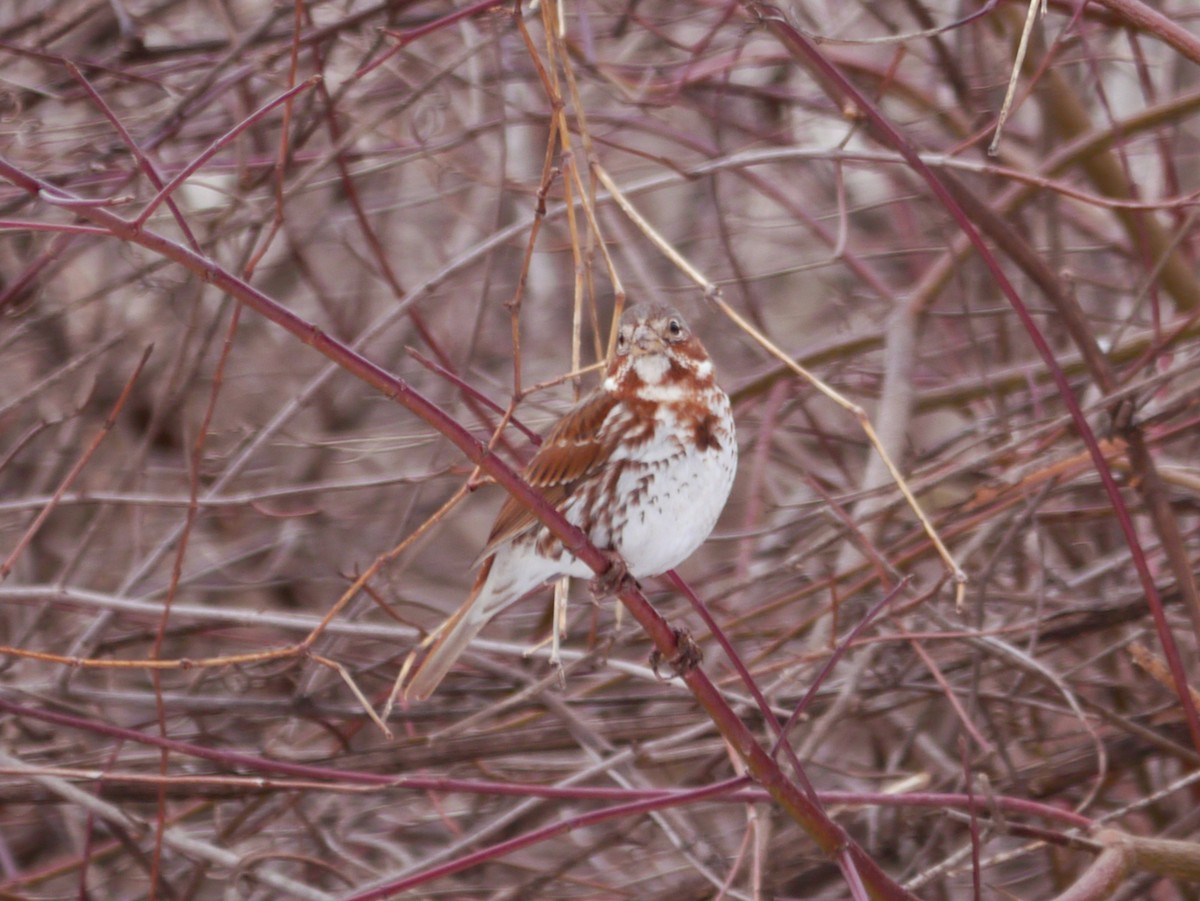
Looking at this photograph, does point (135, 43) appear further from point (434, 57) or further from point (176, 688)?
point (176, 688)

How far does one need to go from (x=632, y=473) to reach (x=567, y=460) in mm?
152

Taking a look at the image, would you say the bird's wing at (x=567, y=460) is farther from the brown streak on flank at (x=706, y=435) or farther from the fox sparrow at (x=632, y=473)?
the brown streak on flank at (x=706, y=435)

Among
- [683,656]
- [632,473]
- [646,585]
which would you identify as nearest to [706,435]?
[632,473]

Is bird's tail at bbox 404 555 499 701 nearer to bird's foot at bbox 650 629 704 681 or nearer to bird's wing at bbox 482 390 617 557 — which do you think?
bird's wing at bbox 482 390 617 557

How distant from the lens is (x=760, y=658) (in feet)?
11.4

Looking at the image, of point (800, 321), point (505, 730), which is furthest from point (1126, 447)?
point (800, 321)

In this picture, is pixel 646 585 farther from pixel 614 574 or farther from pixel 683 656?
pixel 614 574

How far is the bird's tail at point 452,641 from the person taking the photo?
287 centimetres

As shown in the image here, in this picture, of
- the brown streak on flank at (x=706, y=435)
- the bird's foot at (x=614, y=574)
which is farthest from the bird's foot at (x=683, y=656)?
the brown streak on flank at (x=706, y=435)

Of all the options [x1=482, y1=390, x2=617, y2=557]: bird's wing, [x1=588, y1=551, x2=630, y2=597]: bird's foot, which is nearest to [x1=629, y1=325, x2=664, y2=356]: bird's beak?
[x1=482, y1=390, x2=617, y2=557]: bird's wing

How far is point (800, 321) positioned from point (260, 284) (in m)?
2.18

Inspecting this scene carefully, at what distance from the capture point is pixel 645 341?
9.23 ft

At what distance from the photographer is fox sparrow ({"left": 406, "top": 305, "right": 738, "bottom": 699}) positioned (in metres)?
2.71

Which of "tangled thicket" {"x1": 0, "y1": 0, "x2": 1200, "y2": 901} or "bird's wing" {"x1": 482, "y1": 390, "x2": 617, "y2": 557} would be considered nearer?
"bird's wing" {"x1": 482, "y1": 390, "x2": 617, "y2": 557}
